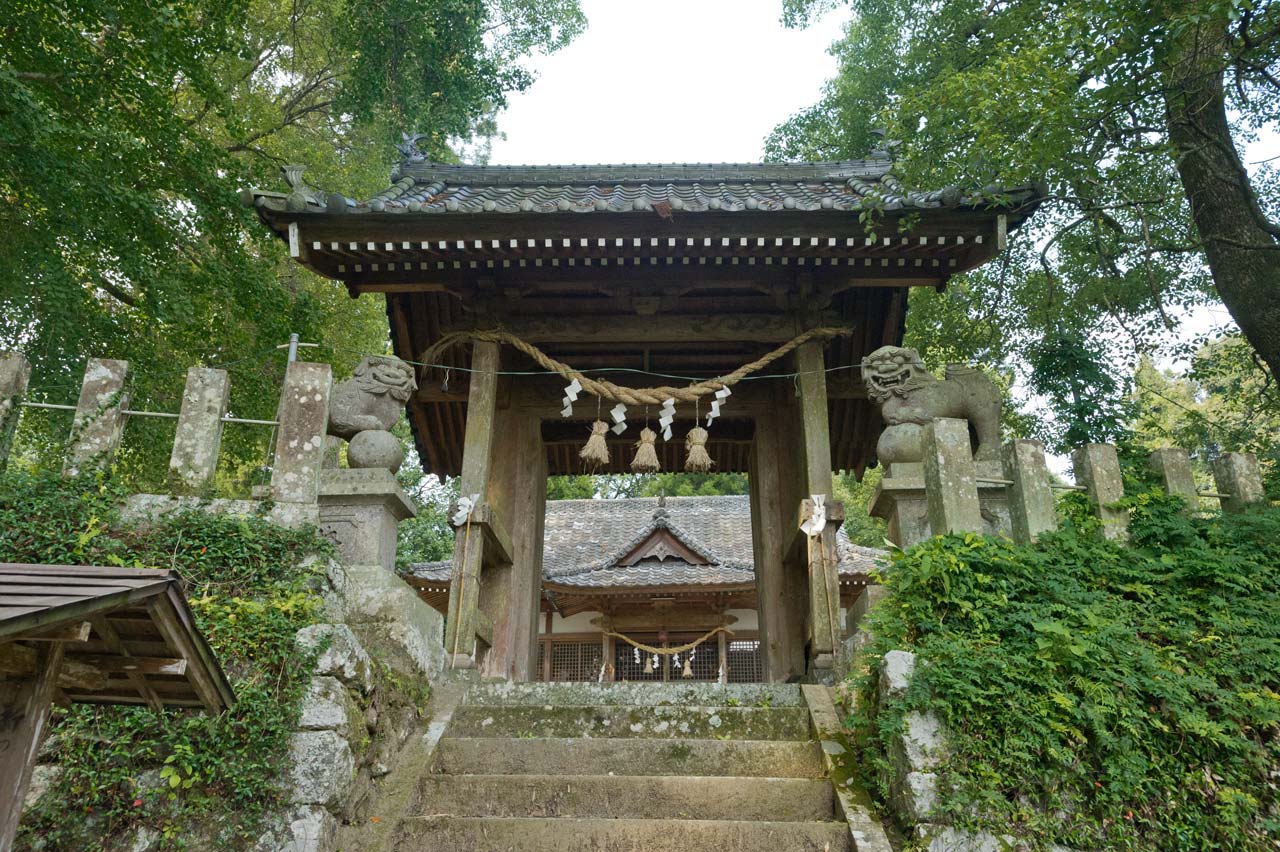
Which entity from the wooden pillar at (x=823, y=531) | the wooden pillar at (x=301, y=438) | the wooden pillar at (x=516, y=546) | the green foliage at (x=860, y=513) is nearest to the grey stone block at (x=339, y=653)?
the wooden pillar at (x=301, y=438)

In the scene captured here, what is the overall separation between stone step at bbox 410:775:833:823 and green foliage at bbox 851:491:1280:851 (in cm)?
44

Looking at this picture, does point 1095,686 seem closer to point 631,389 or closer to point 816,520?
→ point 816,520

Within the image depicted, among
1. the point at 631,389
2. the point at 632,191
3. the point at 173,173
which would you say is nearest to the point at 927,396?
the point at 631,389

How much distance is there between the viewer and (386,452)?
6285mm

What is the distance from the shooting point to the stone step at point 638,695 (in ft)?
18.3

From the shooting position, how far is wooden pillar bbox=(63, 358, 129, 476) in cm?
538

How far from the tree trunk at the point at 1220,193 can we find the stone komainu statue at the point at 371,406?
628cm

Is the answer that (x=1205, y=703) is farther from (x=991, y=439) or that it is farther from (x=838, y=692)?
(x=991, y=439)

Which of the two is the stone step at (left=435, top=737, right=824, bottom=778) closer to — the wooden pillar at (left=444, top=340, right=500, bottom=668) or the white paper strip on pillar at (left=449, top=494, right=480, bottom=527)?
the wooden pillar at (left=444, top=340, right=500, bottom=668)

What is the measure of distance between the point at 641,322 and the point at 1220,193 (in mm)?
Result: 5289

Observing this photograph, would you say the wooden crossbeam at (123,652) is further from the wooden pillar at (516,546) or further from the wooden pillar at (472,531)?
the wooden pillar at (516,546)

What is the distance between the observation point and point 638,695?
5648mm

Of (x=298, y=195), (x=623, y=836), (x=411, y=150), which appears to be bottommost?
(x=623, y=836)

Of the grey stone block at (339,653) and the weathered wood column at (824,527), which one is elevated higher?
the weathered wood column at (824,527)
